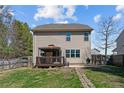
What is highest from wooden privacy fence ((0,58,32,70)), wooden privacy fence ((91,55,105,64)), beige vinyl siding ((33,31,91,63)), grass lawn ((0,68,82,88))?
beige vinyl siding ((33,31,91,63))

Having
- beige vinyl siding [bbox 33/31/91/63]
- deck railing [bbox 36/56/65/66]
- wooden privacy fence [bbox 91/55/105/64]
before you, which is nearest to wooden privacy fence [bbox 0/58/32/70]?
beige vinyl siding [bbox 33/31/91/63]

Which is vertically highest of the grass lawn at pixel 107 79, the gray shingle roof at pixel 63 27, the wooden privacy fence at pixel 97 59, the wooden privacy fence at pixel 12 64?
the gray shingle roof at pixel 63 27

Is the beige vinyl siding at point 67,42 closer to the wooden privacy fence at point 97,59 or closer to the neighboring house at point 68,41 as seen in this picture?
the neighboring house at point 68,41

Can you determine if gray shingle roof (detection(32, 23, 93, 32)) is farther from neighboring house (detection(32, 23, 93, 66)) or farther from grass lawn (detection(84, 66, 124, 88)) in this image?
grass lawn (detection(84, 66, 124, 88))

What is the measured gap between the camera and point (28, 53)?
56281 millimetres

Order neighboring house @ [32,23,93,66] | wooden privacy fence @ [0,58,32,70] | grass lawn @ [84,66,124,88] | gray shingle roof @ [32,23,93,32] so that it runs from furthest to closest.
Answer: neighboring house @ [32,23,93,66], gray shingle roof @ [32,23,93,32], wooden privacy fence @ [0,58,32,70], grass lawn @ [84,66,124,88]

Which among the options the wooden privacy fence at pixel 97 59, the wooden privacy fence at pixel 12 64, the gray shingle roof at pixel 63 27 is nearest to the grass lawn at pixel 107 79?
the wooden privacy fence at pixel 12 64

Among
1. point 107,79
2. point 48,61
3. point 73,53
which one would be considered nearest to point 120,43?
point 73,53

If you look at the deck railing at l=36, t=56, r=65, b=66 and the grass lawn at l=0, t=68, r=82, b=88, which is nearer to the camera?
the grass lawn at l=0, t=68, r=82, b=88

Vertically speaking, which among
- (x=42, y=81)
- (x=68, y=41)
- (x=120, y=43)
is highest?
(x=120, y=43)

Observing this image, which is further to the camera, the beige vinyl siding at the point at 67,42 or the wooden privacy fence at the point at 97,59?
the wooden privacy fence at the point at 97,59

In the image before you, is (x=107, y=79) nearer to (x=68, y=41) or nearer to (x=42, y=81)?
(x=42, y=81)

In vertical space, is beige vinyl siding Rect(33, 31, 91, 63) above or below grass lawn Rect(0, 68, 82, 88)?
above
